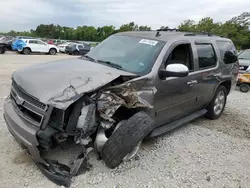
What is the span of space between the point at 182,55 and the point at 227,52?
1.84m

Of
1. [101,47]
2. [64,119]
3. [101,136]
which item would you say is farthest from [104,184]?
[101,47]

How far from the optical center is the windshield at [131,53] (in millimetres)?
3193

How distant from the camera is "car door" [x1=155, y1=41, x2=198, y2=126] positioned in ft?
10.6

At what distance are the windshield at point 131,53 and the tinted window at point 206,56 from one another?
1024 mm

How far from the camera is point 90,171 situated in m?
2.77

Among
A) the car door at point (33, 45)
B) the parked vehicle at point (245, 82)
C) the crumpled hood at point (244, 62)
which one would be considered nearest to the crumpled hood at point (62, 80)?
the parked vehicle at point (245, 82)

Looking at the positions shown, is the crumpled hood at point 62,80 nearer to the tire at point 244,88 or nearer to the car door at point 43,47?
the tire at point 244,88

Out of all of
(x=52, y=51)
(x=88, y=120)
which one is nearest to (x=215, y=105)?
(x=88, y=120)

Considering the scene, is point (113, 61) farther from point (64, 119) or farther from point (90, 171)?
point (90, 171)

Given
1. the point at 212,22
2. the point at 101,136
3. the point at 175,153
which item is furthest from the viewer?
the point at 212,22

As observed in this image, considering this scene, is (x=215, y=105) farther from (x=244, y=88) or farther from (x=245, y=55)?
(x=245, y=55)

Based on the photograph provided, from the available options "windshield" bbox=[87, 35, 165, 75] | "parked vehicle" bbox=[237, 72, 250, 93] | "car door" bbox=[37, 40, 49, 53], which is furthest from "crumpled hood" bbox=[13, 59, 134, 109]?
"car door" bbox=[37, 40, 49, 53]

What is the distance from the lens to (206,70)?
4.18 metres

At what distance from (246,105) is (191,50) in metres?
3.61
